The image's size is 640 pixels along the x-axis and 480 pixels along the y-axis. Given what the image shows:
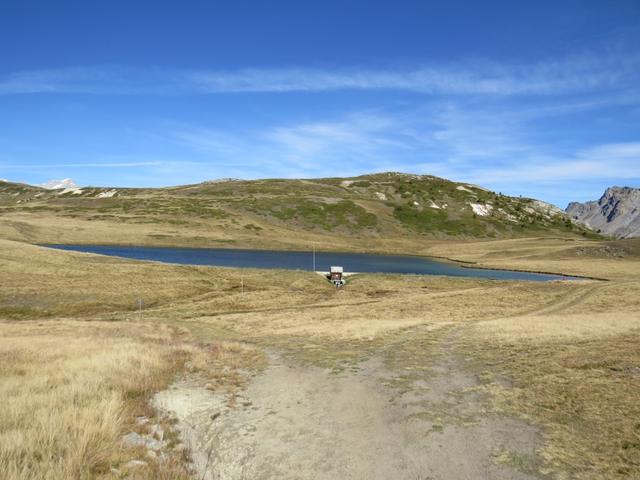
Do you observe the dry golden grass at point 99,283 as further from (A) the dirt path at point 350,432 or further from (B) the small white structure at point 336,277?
(A) the dirt path at point 350,432

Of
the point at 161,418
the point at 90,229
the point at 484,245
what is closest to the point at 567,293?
the point at 161,418

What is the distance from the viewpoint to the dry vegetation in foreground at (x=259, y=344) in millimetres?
11344

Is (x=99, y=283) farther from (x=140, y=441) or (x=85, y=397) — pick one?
(x=140, y=441)

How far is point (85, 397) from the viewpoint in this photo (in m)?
13.8

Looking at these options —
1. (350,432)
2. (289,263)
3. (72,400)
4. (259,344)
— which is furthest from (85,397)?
(289,263)

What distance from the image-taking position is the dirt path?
Result: 11336 millimetres

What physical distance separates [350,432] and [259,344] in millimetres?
17899

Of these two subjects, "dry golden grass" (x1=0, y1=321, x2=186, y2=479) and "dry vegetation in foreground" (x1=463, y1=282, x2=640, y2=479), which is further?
"dry vegetation in foreground" (x1=463, y1=282, x2=640, y2=479)

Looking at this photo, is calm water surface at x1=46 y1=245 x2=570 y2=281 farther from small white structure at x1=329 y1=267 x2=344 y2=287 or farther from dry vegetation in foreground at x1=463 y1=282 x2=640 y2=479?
dry vegetation in foreground at x1=463 y1=282 x2=640 y2=479

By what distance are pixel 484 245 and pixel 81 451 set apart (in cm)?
18290

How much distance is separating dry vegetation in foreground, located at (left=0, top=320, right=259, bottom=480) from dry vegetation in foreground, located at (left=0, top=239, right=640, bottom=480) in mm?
57

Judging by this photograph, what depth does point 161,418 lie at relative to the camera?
1360cm

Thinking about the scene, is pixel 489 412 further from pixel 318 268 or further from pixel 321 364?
pixel 318 268

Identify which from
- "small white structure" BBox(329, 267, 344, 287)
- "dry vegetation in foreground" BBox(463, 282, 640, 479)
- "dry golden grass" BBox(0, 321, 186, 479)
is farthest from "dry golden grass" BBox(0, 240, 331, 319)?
"dry vegetation in foreground" BBox(463, 282, 640, 479)
